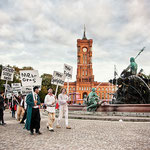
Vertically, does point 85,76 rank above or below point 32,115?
above

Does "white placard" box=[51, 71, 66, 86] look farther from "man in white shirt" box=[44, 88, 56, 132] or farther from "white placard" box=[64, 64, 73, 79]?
"man in white shirt" box=[44, 88, 56, 132]

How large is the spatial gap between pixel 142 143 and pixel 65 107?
406 cm

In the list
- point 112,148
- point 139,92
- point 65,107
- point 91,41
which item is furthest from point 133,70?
point 91,41

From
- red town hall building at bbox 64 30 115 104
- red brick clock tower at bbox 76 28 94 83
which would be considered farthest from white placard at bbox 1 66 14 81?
red brick clock tower at bbox 76 28 94 83

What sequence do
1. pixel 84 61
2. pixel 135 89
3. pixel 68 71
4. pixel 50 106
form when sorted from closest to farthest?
pixel 50 106 < pixel 68 71 < pixel 135 89 < pixel 84 61

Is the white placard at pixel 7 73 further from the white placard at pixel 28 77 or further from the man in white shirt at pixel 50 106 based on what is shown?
the man in white shirt at pixel 50 106

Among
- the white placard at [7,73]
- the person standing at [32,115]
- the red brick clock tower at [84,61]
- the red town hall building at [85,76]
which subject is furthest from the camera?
the red brick clock tower at [84,61]

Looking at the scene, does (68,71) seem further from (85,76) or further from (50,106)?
(85,76)

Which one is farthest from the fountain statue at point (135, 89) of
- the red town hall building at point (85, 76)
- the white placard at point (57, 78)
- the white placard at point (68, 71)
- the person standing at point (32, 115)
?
the red town hall building at point (85, 76)

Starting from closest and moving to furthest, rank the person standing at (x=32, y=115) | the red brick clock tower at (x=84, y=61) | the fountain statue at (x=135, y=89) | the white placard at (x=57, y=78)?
the person standing at (x=32, y=115) < the white placard at (x=57, y=78) < the fountain statue at (x=135, y=89) < the red brick clock tower at (x=84, y=61)

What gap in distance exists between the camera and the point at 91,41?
431 ft

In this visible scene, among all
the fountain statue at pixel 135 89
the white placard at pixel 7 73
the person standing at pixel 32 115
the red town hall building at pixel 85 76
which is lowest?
the person standing at pixel 32 115

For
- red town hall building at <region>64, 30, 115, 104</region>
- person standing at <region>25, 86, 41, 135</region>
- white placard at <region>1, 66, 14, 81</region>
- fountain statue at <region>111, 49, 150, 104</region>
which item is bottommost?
person standing at <region>25, 86, 41, 135</region>

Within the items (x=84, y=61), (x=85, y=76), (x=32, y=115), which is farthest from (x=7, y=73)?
(x=84, y=61)
